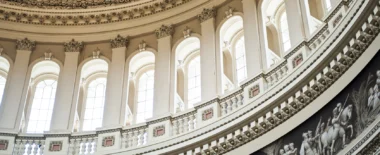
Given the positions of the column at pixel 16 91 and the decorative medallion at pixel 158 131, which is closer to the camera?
the decorative medallion at pixel 158 131

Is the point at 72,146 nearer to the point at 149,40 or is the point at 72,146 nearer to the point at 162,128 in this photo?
the point at 162,128

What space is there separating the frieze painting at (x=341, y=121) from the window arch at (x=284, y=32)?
4448 mm

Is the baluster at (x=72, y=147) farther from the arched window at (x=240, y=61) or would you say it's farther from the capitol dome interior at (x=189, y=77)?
the arched window at (x=240, y=61)

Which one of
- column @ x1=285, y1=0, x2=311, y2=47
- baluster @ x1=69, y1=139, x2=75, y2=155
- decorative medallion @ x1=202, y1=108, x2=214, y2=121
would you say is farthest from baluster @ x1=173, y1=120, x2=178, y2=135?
column @ x1=285, y1=0, x2=311, y2=47

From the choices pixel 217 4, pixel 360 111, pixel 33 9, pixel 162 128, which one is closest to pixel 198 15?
pixel 217 4

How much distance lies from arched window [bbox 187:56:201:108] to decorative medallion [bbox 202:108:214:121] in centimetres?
210

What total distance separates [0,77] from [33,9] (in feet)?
10.3

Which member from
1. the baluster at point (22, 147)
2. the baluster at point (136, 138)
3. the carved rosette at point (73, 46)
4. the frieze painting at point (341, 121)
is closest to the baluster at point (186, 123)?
the baluster at point (136, 138)

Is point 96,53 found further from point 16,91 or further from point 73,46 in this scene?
point 16,91

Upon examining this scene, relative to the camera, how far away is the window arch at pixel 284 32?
25047 mm

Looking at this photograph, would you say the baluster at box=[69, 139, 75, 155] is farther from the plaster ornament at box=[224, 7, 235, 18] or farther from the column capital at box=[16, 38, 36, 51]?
the plaster ornament at box=[224, 7, 235, 18]

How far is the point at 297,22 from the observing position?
24.0 meters

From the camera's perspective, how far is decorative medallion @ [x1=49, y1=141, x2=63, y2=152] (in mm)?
26409

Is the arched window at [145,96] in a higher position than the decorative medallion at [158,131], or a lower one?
higher
